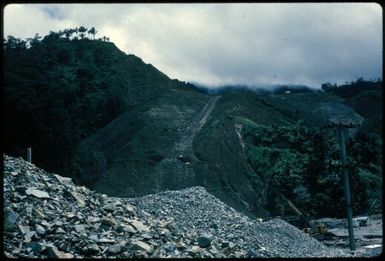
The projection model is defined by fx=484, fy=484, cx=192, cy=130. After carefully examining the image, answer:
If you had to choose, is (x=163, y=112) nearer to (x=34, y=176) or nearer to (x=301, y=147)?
(x=301, y=147)

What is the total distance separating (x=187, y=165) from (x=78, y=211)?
1807cm

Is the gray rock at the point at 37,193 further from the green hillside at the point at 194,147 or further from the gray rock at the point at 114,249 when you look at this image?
the green hillside at the point at 194,147

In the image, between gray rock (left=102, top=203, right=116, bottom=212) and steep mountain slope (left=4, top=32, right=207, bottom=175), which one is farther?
steep mountain slope (left=4, top=32, right=207, bottom=175)

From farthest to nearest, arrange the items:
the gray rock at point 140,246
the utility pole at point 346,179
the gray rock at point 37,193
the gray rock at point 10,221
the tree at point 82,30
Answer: the tree at point 82,30 → the utility pole at point 346,179 → the gray rock at point 37,193 → the gray rock at point 140,246 → the gray rock at point 10,221

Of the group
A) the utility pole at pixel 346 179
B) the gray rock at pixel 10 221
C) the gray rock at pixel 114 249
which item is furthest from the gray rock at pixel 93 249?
the utility pole at pixel 346 179

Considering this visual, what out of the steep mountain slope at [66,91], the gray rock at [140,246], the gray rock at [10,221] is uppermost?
the steep mountain slope at [66,91]

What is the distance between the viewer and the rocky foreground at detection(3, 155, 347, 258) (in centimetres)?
745

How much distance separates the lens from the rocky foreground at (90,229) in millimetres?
7445

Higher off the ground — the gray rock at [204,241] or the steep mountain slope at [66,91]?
the steep mountain slope at [66,91]

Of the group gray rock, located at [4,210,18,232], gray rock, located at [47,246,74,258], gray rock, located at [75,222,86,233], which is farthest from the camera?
gray rock, located at [75,222,86,233]

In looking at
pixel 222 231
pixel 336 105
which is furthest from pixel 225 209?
pixel 336 105

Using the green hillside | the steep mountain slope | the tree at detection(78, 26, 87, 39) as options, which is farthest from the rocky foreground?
the tree at detection(78, 26, 87, 39)

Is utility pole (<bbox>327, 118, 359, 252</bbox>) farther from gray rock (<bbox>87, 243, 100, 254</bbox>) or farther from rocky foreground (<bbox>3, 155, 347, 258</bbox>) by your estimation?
gray rock (<bbox>87, 243, 100, 254</bbox>)

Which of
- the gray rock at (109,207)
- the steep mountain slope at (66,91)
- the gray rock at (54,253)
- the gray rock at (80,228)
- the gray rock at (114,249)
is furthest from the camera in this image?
the steep mountain slope at (66,91)
